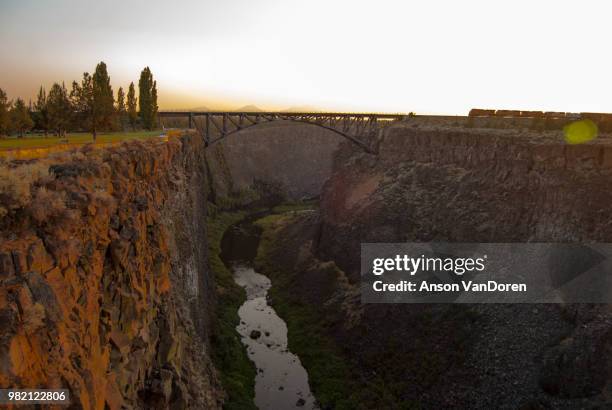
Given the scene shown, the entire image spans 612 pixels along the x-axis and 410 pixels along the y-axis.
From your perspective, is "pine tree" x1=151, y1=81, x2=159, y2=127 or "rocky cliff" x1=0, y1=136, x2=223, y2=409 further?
"pine tree" x1=151, y1=81, x2=159, y2=127

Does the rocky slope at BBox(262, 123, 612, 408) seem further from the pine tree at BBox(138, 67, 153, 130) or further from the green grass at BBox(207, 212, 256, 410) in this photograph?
the pine tree at BBox(138, 67, 153, 130)

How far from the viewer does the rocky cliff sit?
7414 millimetres

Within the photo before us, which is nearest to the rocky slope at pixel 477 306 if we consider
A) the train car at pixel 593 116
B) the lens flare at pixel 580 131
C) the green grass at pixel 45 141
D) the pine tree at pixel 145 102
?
the lens flare at pixel 580 131

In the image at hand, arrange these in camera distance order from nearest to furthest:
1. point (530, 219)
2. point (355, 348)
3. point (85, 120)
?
point (530, 219) → point (355, 348) → point (85, 120)

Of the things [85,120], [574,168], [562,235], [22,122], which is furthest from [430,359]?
[22,122]

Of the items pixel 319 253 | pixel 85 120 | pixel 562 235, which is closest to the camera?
pixel 562 235

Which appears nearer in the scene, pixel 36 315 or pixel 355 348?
pixel 36 315

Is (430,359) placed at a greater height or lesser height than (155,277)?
lesser

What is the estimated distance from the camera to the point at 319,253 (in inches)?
1924

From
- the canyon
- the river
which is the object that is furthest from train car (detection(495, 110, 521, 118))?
the river

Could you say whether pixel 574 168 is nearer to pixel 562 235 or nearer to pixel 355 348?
pixel 562 235

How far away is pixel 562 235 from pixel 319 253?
26617mm

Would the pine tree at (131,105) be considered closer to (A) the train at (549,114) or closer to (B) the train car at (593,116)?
(A) the train at (549,114)

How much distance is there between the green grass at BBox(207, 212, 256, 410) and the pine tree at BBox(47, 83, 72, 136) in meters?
20.3
